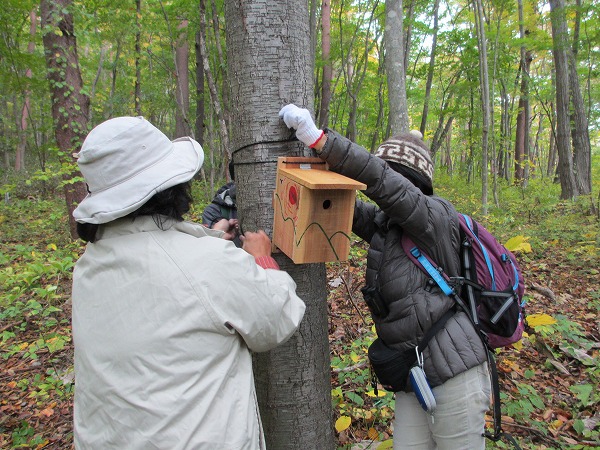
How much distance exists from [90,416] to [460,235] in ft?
5.73

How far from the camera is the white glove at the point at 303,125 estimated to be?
65.3 inches

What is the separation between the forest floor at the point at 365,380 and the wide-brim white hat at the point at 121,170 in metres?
2.12

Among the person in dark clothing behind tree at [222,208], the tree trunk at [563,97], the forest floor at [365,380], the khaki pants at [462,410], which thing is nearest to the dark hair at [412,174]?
the khaki pants at [462,410]

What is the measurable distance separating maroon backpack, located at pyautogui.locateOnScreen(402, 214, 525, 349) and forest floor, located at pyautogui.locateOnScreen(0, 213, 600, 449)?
1307 mm

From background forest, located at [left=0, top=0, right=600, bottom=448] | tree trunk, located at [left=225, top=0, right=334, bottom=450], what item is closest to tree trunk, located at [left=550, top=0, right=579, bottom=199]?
background forest, located at [left=0, top=0, right=600, bottom=448]

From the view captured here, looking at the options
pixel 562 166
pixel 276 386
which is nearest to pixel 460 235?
pixel 276 386

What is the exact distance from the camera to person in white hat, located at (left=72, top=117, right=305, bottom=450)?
126 centimetres

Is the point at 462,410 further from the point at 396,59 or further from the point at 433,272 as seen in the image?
the point at 396,59

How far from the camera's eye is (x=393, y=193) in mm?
1731

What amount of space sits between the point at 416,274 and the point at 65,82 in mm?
7163

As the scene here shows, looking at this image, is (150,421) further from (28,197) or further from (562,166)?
(28,197)

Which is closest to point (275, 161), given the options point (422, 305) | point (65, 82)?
point (422, 305)

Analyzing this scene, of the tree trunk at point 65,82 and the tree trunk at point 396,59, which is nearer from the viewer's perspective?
the tree trunk at point 396,59

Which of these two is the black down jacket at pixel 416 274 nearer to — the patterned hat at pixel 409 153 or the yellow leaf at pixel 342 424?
the patterned hat at pixel 409 153
